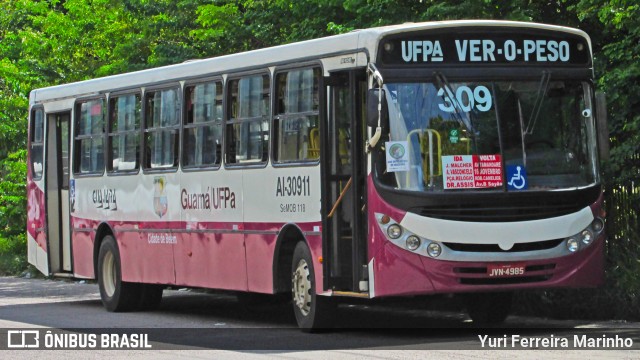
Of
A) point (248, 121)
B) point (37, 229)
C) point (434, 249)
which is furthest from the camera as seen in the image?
point (37, 229)

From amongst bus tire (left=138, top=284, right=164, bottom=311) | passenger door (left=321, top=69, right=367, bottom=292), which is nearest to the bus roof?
passenger door (left=321, top=69, right=367, bottom=292)

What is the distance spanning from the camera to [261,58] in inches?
650

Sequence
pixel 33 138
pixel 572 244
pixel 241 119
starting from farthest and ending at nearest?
pixel 33 138
pixel 241 119
pixel 572 244

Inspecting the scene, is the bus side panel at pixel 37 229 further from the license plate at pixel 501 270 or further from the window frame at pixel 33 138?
the license plate at pixel 501 270

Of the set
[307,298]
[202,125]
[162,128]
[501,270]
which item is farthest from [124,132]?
[501,270]

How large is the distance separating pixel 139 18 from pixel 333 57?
1562 cm

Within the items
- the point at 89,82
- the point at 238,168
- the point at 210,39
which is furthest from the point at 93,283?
the point at 238,168

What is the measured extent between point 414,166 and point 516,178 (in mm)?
944

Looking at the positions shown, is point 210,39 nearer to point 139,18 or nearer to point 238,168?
point 139,18

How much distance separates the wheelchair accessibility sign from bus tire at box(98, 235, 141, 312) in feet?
23.7

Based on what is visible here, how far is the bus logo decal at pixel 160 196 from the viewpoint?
61.8 feet

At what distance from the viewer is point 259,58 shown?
54.3ft

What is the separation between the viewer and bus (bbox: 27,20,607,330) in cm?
1408

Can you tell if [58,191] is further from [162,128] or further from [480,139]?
[480,139]
